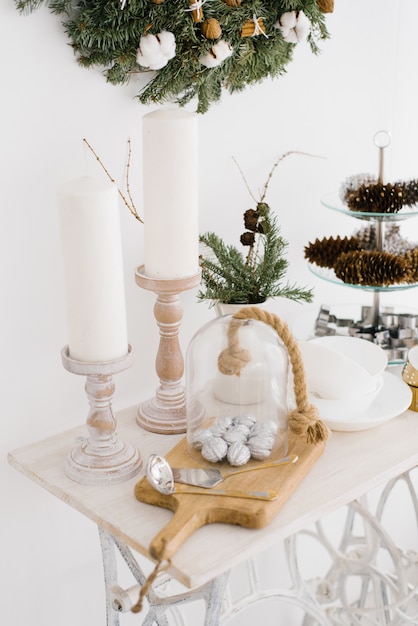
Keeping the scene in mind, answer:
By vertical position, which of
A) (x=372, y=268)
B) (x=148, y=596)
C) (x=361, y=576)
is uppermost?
(x=372, y=268)

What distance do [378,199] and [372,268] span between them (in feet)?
0.39

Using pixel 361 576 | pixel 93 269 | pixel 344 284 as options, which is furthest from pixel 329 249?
pixel 361 576

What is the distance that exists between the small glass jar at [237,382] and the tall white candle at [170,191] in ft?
0.34

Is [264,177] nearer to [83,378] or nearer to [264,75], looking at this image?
[264,75]

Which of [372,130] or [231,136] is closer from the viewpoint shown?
[231,136]

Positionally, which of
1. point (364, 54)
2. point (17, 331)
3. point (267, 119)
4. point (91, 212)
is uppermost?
point (364, 54)

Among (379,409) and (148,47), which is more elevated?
(148,47)

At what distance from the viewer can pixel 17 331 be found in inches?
43.1

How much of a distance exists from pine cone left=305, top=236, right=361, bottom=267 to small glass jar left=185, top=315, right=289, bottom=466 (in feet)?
1.07

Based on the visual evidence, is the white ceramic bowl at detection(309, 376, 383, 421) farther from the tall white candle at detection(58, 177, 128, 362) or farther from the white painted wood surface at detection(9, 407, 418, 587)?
the tall white candle at detection(58, 177, 128, 362)

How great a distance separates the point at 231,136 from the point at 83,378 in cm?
47

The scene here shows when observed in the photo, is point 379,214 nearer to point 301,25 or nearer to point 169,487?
point 301,25

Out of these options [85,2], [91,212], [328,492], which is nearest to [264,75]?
[85,2]

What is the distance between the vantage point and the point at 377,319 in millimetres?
1401
